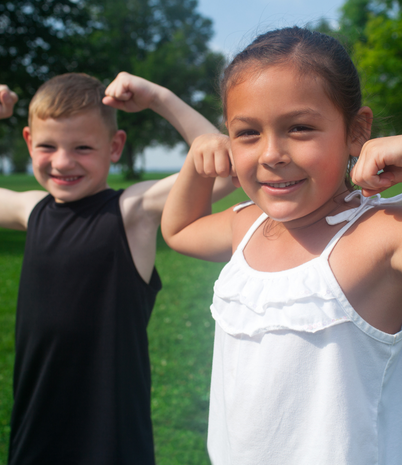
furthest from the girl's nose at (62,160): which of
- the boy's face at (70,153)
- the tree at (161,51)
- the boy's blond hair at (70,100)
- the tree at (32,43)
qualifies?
the tree at (161,51)

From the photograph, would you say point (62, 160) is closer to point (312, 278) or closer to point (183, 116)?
Result: point (183, 116)

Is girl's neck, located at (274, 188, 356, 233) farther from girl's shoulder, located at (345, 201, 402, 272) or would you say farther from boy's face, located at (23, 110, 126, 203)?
boy's face, located at (23, 110, 126, 203)

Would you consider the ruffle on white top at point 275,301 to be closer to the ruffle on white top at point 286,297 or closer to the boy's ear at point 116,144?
the ruffle on white top at point 286,297

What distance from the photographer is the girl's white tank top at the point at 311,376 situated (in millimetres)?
1239

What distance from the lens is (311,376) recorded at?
1.28 m

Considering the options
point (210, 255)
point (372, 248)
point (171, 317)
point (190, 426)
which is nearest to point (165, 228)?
point (210, 255)

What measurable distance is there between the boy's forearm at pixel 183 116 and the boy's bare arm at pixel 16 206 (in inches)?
34.8

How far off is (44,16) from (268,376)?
15464mm

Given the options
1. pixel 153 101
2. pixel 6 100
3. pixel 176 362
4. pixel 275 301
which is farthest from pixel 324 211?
pixel 176 362

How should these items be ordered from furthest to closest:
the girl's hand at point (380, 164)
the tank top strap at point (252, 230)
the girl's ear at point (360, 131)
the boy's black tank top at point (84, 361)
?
1. the boy's black tank top at point (84, 361)
2. the tank top strap at point (252, 230)
3. the girl's ear at point (360, 131)
4. the girl's hand at point (380, 164)

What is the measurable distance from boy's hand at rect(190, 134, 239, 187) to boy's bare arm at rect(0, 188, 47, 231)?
1190mm

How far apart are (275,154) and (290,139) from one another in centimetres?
6

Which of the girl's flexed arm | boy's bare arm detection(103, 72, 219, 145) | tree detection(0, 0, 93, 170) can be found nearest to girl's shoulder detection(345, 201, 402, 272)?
the girl's flexed arm

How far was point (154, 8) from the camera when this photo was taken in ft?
145
